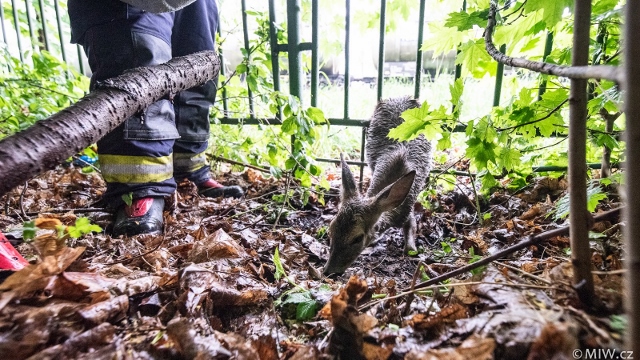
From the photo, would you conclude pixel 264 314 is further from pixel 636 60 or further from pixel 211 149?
pixel 211 149

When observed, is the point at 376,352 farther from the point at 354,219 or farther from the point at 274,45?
the point at 274,45

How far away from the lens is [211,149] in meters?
4.19

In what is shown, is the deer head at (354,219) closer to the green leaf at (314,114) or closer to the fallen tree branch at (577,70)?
the green leaf at (314,114)

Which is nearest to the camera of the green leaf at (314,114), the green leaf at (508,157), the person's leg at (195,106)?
the green leaf at (508,157)

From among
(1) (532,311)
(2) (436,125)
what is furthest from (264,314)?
(2) (436,125)

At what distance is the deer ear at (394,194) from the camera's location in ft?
7.78

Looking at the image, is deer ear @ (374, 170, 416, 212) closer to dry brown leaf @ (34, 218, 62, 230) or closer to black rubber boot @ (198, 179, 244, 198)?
black rubber boot @ (198, 179, 244, 198)

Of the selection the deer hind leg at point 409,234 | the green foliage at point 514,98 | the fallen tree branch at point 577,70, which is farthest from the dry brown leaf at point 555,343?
the deer hind leg at point 409,234

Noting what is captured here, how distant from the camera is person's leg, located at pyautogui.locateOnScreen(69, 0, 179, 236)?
2.19 m

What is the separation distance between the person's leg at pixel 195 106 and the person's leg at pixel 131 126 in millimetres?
516

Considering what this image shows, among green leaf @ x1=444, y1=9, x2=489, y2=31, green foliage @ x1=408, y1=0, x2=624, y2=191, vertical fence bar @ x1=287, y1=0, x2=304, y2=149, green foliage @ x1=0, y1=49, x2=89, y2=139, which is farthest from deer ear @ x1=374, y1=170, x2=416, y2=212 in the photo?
green foliage @ x1=0, y1=49, x2=89, y2=139

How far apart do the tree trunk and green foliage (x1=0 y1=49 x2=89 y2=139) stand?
1436mm

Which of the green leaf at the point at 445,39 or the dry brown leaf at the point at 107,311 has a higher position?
the green leaf at the point at 445,39

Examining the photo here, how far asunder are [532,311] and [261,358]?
0.69 meters
